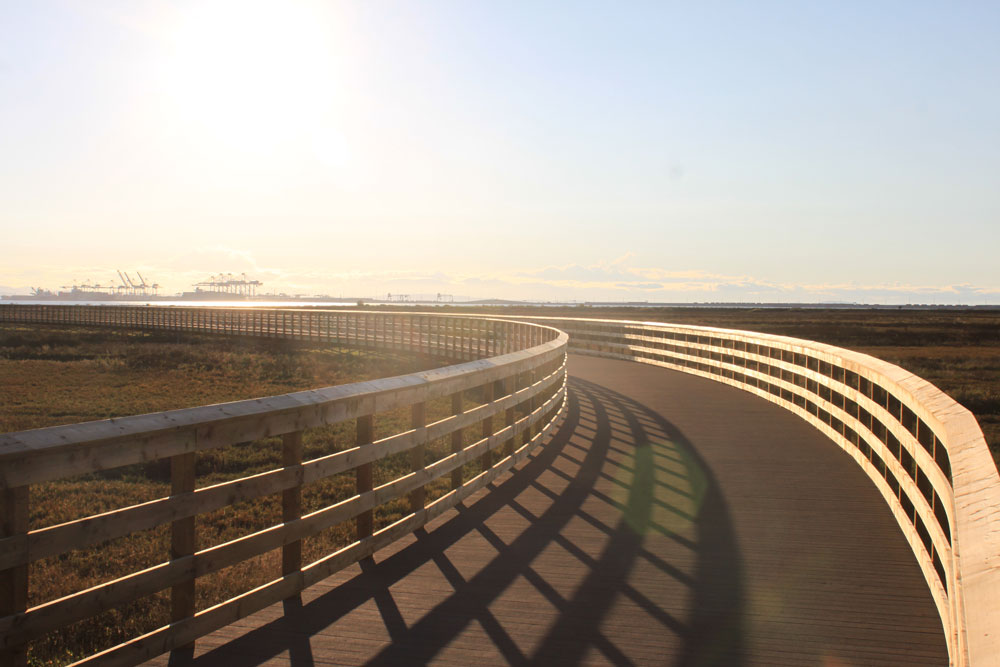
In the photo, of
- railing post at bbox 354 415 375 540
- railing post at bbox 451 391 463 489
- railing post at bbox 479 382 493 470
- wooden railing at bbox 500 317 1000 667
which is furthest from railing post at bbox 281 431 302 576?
wooden railing at bbox 500 317 1000 667

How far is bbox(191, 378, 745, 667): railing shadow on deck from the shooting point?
4023 millimetres

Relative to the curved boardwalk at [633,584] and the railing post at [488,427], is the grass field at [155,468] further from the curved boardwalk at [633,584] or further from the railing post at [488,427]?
the curved boardwalk at [633,584]

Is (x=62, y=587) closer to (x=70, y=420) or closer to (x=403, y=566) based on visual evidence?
(x=403, y=566)

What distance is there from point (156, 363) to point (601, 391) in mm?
19842

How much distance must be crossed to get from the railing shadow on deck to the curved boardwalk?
0.01 m

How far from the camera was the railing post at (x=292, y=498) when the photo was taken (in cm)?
441

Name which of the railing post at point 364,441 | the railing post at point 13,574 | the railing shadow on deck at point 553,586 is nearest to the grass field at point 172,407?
the railing shadow on deck at point 553,586

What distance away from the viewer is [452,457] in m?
6.52

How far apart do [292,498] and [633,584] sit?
2.04 meters

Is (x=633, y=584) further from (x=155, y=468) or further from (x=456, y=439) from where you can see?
(x=155, y=468)

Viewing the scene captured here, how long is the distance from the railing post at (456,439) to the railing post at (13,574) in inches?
125

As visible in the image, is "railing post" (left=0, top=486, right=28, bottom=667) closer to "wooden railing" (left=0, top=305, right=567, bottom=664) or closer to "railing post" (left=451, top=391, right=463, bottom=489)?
"wooden railing" (left=0, top=305, right=567, bottom=664)

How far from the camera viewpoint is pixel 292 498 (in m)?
4.49

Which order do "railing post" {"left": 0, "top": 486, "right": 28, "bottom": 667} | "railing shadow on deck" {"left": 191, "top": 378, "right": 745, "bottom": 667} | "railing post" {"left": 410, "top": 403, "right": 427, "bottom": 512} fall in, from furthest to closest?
"railing post" {"left": 410, "top": 403, "right": 427, "bottom": 512} → "railing shadow on deck" {"left": 191, "top": 378, "right": 745, "bottom": 667} → "railing post" {"left": 0, "top": 486, "right": 28, "bottom": 667}
